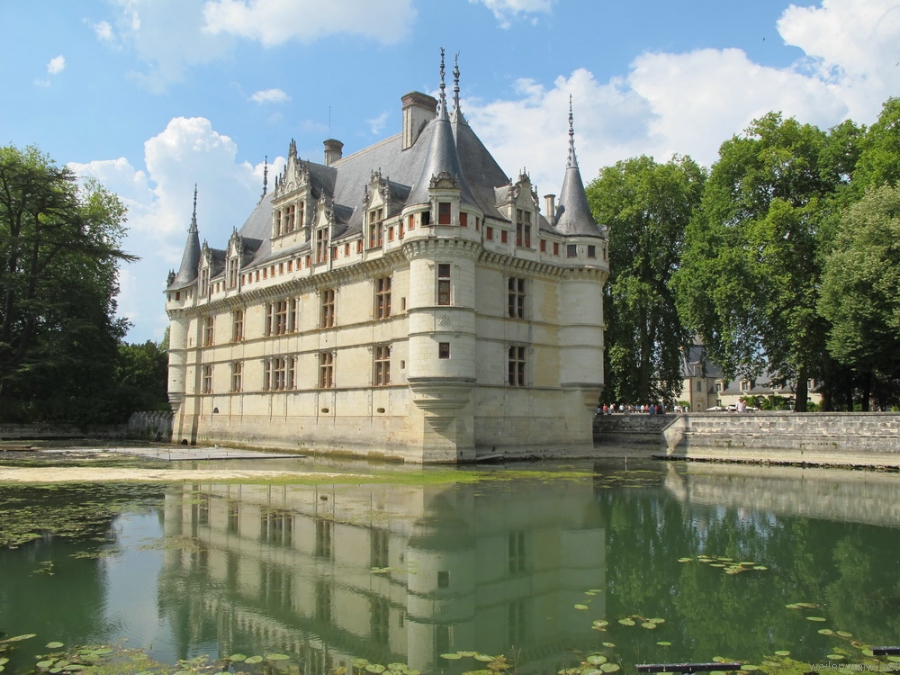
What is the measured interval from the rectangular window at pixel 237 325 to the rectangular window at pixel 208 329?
2211 millimetres

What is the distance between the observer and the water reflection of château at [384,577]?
6.64 m

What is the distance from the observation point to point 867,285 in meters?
24.5

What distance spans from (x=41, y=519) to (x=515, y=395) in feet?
57.3

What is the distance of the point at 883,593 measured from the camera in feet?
27.2

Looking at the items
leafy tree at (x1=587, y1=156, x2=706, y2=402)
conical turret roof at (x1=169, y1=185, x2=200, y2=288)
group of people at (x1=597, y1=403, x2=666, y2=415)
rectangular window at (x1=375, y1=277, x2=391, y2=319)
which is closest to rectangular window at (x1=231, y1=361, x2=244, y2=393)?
conical turret roof at (x1=169, y1=185, x2=200, y2=288)

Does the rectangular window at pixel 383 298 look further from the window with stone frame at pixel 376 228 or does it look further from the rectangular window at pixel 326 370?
the rectangular window at pixel 326 370

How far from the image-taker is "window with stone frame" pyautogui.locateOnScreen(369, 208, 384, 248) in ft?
90.6

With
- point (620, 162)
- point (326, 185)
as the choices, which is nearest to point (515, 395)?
point (326, 185)

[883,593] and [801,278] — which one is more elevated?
[801,278]

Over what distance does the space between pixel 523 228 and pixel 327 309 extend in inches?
350

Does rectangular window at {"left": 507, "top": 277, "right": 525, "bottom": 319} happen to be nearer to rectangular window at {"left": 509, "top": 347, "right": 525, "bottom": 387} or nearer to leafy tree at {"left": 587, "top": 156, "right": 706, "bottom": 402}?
rectangular window at {"left": 509, "top": 347, "right": 525, "bottom": 387}

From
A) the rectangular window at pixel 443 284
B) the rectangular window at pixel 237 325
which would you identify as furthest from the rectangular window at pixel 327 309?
the rectangular window at pixel 443 284

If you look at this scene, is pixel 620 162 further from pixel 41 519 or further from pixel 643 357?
pixel 41 519

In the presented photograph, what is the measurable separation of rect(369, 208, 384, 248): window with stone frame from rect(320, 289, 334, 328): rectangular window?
3.62 metres
